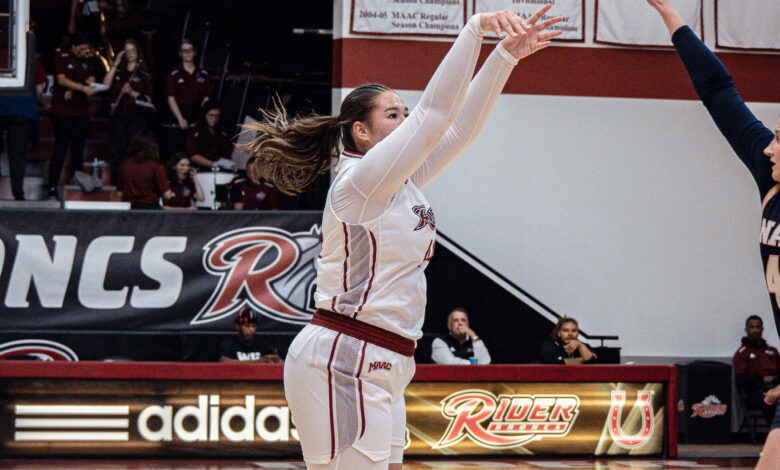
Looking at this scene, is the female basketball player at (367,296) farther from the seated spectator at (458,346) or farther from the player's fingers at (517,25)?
the seated spectator at (458,346)

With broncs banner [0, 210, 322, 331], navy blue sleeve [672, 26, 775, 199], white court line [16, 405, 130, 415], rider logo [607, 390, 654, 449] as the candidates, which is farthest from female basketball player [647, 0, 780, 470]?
broncs banner [0, 210, 322, 331]

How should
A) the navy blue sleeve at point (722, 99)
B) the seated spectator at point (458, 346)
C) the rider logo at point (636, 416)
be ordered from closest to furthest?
the navy blue sleeve at point (722, 99)
the rider logo at point (636, 416)
the seated spectator at point (458, 346)

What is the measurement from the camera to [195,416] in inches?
404

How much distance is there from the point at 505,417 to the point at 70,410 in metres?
4.25

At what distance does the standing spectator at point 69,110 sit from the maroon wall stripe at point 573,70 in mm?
3418

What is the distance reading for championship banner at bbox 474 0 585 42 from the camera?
1395 centimetres

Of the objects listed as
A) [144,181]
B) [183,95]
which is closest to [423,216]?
[144,181]

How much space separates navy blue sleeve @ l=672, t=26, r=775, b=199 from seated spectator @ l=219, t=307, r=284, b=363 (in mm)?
7764

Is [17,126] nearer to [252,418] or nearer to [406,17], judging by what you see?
[406,17]

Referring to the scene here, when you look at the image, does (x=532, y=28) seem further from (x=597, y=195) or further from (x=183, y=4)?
(x=183, y=4)

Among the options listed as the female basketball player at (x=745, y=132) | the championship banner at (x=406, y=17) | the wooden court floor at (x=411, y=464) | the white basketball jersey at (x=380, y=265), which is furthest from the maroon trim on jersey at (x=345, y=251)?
the championship banner at (x=406, y=17)

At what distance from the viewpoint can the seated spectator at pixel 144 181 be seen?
42.8 feet

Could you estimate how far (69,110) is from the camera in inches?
559

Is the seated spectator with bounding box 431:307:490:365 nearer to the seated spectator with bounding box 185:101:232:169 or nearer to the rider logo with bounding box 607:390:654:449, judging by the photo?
the rider logo with bounding box 607:390:654:449
